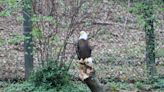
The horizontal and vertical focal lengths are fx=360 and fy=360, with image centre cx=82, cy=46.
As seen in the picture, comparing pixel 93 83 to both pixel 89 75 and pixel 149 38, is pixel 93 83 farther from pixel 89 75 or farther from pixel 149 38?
pixel 149 38

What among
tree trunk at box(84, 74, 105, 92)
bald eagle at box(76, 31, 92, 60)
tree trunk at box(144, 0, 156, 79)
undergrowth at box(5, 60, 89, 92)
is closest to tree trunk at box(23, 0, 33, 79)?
undergrowth at box(5, 60, 89, 92)

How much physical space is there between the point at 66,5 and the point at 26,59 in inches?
79.1

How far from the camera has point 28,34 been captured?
8.54m

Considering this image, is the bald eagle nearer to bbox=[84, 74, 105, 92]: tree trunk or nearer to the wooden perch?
the wooden perch

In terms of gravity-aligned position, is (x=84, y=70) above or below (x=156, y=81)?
above

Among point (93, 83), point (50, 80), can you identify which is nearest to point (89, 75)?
point (93, 83)

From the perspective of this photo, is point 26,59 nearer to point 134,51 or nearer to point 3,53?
point 3,53

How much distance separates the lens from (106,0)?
9.17 m

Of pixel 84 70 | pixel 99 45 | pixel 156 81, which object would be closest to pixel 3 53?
pixel 99 45

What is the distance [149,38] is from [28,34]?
11.5 feet

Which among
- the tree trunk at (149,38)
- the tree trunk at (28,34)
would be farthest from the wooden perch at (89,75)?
the tree trunk at (149,38)

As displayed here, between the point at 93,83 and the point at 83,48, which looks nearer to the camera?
the point at 83,48

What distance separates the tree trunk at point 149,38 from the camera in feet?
31.3

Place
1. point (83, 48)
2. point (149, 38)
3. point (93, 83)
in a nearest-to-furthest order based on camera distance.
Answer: point (83, 48), point (93, 83), point (149, 38)
